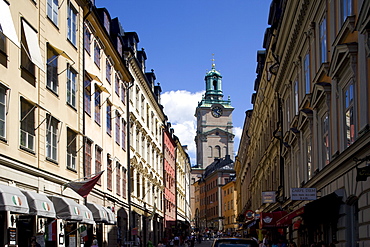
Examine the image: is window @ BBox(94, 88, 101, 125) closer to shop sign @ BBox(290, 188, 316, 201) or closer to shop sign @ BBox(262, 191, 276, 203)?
shop sign @ BBox(262, 191, 276, 203)

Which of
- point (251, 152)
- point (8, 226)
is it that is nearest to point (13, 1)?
point (8, 226)

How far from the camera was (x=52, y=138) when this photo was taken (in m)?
22.8

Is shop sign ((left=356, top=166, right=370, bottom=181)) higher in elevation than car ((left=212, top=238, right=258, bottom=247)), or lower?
higher

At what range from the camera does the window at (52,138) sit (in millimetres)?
22203

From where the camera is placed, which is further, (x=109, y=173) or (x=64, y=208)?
(x=109, y=173)

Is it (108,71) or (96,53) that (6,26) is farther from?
(108,71)

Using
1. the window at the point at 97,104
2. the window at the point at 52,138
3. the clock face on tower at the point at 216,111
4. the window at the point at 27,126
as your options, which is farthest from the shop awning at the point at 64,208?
the clock face on tower at the point at 216,111

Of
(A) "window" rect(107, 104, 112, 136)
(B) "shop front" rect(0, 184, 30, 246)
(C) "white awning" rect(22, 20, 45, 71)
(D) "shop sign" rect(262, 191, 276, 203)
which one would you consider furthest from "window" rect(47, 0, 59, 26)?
(D) "shop sign" rect(262, 191, 276, 203)

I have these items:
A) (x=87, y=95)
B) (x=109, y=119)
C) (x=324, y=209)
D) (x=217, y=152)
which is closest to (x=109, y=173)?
(x=109, y=119)

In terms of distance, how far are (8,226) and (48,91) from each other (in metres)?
5.85

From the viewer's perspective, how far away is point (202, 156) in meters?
160

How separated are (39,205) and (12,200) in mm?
2496

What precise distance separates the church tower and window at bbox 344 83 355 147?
13818cm

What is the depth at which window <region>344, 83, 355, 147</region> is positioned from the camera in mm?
15617
